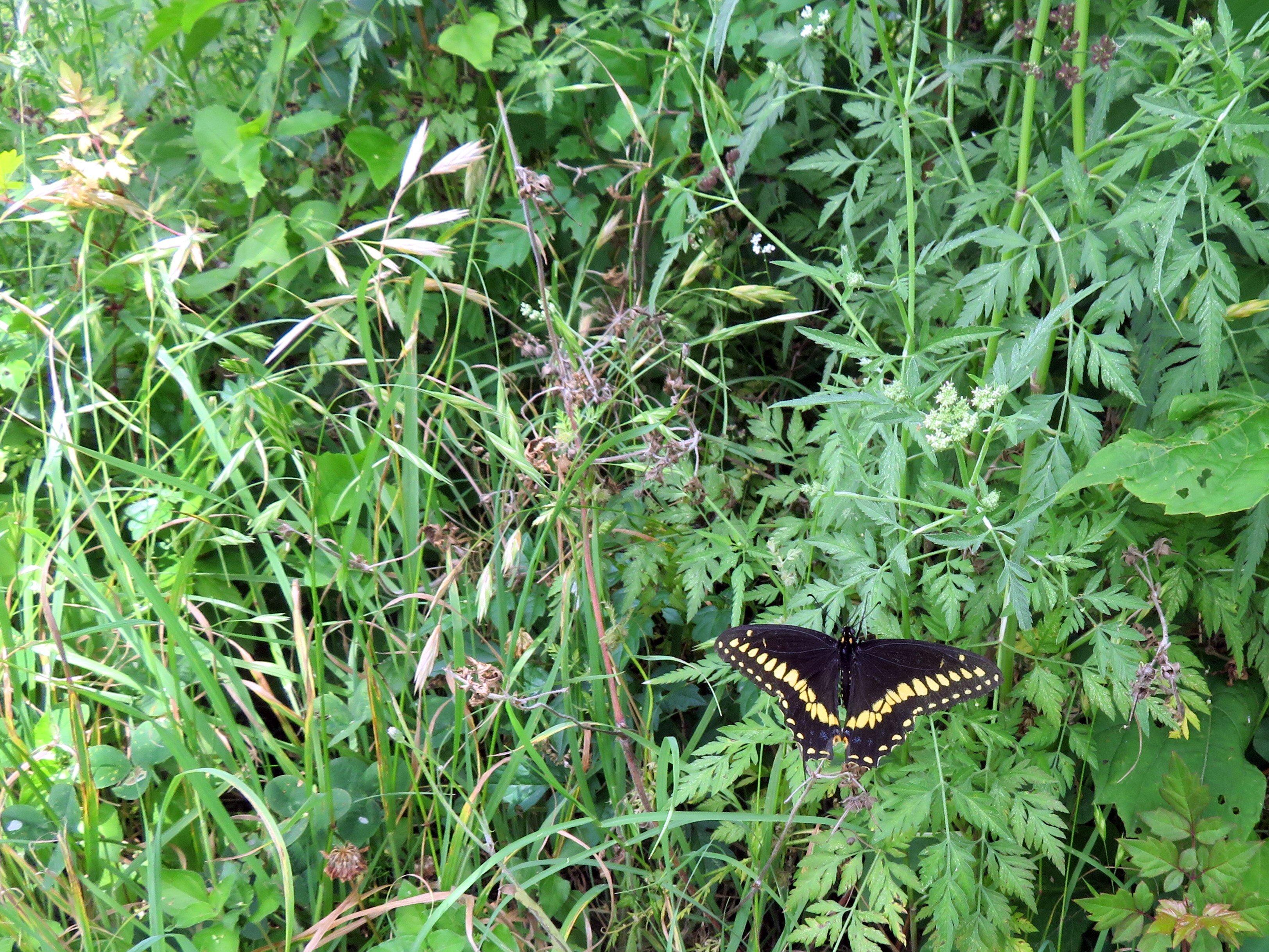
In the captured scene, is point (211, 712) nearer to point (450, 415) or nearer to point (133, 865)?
point (133, 865)

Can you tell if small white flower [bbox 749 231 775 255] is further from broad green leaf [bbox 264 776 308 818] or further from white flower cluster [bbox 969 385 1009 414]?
broad green leaf [bbox 264 776 308 818]

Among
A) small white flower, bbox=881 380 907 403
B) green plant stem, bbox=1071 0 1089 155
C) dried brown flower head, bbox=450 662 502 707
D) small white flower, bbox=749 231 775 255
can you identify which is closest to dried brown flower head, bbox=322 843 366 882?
dried brown flower head, bbox=450 662 502 707

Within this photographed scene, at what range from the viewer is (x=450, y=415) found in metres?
2.54

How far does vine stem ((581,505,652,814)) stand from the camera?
1.86 metres

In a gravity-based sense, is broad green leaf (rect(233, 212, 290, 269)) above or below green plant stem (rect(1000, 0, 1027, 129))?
below

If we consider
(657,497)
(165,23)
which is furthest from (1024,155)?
(165,23)

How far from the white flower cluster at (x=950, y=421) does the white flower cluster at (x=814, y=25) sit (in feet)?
2.89

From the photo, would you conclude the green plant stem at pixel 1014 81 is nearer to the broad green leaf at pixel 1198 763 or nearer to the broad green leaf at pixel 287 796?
the broad green leaf at pixel 1198 763

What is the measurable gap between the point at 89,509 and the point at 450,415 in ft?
3.16

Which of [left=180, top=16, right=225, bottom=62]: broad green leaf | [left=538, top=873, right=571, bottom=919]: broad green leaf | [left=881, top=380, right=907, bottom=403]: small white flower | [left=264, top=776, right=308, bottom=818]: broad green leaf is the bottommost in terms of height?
[left=538, top=873, right=571, bottom=919]: broad green leaf

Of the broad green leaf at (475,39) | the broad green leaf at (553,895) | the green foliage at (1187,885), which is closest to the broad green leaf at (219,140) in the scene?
the broad green leaf at (475,39)

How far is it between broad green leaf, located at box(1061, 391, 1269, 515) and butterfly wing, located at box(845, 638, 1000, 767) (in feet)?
1.26

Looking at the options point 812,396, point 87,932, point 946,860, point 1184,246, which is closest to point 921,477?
point 812,396

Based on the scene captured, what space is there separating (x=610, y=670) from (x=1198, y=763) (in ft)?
4.27
